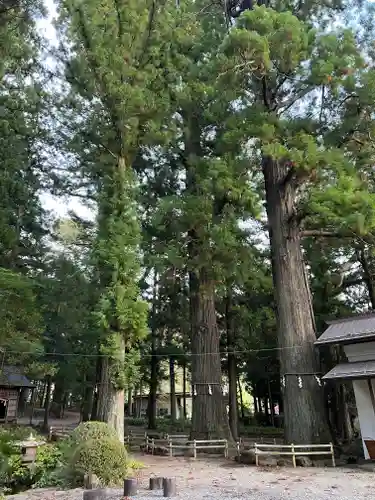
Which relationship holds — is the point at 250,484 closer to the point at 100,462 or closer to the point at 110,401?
the point at 100,462

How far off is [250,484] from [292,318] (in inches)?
205

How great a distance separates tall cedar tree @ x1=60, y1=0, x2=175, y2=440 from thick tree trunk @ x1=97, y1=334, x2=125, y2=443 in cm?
2

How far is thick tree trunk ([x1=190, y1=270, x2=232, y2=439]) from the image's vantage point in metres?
13.1

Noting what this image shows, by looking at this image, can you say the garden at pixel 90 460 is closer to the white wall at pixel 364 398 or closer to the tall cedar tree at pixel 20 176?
the tall cedar tree at pixel 20 176

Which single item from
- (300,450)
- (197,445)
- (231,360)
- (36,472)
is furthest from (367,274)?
(36,472)

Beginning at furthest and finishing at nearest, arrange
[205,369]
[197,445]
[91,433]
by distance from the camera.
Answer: [205,369], [197,445], [91,433]

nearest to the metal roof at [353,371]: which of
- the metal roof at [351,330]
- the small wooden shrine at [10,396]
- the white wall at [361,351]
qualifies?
the white wall at [361,351]

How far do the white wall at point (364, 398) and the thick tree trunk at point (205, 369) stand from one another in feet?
15.3

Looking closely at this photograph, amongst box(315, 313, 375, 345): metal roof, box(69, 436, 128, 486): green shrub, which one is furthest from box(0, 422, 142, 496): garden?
box(315, 313, 375, 345): metal roof

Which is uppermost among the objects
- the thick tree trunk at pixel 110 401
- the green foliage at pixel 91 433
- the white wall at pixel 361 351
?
the white wall at pixel 361 351

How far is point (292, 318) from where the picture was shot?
453 inches

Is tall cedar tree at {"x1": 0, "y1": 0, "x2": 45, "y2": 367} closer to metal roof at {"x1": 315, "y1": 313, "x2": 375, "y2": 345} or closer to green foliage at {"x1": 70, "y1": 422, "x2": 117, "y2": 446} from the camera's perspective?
green foliage at {"x1": 70, "y1": 422, "x2": 117, "y2": 446}

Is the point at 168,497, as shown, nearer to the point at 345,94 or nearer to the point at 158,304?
the point at 345,94

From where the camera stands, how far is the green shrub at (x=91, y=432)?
763 centimetres
